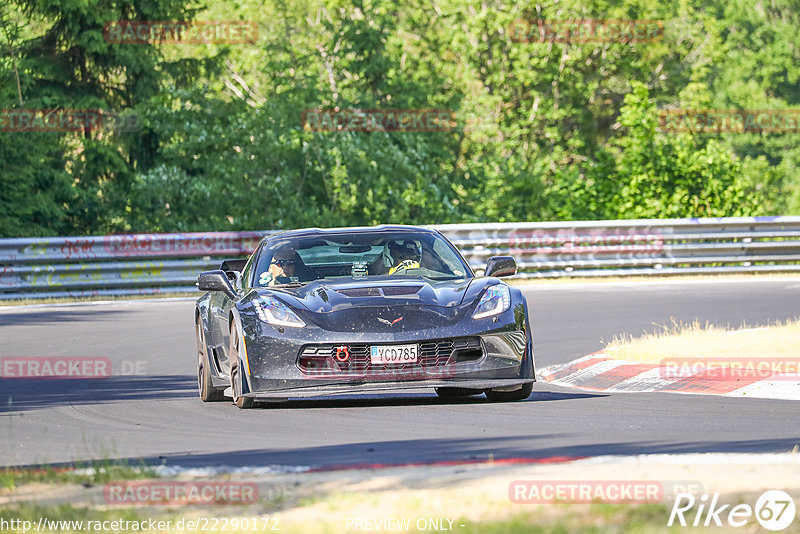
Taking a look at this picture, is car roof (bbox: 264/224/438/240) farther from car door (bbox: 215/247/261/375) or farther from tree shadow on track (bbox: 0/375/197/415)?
tree shadow on track (bbox: 0/375/197/415)

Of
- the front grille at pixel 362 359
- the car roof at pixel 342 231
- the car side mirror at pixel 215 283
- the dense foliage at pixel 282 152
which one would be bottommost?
the front grille at pixel 362 359

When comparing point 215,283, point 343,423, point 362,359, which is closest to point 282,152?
point 215,283

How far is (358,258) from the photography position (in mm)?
10836

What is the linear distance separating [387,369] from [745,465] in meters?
3.43

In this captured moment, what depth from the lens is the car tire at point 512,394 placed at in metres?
10.0

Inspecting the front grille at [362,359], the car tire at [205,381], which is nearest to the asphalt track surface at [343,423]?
the car tire at [205,381]

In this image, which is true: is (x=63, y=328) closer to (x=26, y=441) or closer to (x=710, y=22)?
(x=26, y=441)

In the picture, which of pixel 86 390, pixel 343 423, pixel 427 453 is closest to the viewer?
pixel 427 453

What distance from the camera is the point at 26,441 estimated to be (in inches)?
341

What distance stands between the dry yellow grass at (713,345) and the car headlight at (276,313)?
3922mm

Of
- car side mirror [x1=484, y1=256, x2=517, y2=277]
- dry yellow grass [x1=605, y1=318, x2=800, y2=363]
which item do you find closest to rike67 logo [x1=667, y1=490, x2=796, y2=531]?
car side mirror [x1=484, y1=256, x2=517, y2=277]

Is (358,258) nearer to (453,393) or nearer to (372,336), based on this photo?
(453,393)

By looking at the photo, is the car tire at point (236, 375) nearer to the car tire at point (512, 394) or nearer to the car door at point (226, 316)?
the car door at point (226, 316)

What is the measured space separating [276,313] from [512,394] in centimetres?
181
